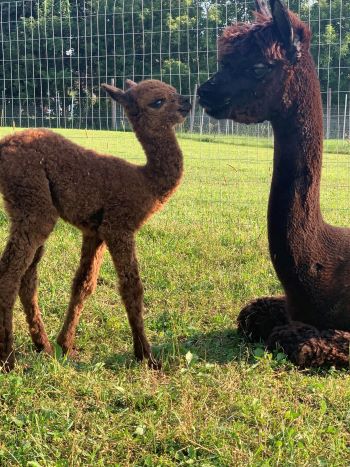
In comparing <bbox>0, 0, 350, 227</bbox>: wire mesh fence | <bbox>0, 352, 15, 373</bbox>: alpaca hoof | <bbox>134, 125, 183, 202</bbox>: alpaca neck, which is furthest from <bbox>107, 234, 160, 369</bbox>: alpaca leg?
<bbox>0, 0, 350, 227</bbox>: wire mesh fence

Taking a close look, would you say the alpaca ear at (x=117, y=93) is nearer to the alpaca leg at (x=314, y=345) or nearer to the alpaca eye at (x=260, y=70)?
the alpaca eye at (x=260, y=70)

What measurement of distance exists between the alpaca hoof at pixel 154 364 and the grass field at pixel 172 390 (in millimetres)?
61

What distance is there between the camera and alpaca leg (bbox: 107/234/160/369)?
3410mm

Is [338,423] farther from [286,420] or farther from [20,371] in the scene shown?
[20,371]

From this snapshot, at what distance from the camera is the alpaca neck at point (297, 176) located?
356 centimetres

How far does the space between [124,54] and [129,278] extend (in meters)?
5.39

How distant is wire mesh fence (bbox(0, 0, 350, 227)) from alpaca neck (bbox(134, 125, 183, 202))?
4.41 meters

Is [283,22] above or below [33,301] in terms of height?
above

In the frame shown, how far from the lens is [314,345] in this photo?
11.4 ft

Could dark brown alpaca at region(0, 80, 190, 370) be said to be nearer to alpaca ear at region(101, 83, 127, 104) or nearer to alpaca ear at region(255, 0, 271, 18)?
alpaca ear at region(101, 83, 127, 104)

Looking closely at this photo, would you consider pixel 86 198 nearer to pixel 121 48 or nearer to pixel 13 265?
pixel 13 265

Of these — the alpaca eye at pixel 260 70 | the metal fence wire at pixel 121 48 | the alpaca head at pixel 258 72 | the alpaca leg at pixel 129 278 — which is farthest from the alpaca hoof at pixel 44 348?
the metal fence wire at pixel 121 48

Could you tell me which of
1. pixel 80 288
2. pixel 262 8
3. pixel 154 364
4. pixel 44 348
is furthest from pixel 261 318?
pixel 262 8

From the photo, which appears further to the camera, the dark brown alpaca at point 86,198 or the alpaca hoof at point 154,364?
the alpaca hoof at point 154,364
